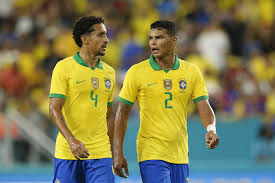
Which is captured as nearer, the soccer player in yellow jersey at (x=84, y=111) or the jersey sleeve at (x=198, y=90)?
the soccer player in yellow jersey at (x=84, y=111)

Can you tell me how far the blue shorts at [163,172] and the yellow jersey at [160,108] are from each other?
2.3 inches

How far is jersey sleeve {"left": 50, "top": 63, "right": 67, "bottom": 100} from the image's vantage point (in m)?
5.48

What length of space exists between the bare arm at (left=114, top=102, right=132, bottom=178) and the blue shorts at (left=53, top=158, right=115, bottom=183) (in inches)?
6.7

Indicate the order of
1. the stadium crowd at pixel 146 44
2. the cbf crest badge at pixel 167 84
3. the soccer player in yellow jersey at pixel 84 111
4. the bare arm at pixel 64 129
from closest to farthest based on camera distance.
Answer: the bare arm at pixel 64 129 < the soccer player in yellow jersey at pixel 84 111 < the cbf crest badge at pixel 167 84 < the stadium crowd at pixel 146 44

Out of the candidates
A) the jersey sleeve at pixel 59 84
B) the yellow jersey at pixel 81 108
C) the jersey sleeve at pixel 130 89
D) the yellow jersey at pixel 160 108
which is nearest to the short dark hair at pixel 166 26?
the yellow jersey at pixel 160 108

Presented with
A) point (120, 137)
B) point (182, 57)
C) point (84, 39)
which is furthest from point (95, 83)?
point (182, 57)

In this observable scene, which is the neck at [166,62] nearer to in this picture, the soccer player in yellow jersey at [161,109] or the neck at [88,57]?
the soccer player in yellow jersey at [161,109]

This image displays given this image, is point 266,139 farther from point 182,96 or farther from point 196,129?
A: point 182,96

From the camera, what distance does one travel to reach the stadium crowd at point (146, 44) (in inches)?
488

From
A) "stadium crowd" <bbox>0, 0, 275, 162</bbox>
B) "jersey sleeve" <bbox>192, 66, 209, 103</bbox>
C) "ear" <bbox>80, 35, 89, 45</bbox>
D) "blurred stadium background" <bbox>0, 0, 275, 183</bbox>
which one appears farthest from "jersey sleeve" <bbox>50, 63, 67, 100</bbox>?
"stadium crowd" <bbox>0, 0, 275, 162</bbox>

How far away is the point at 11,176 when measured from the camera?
36.6ft

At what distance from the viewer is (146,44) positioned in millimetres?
14586

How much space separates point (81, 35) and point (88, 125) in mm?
954

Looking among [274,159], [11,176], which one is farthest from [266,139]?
[11,176]
